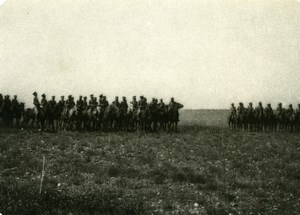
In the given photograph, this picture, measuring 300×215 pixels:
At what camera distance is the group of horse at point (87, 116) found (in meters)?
23.1

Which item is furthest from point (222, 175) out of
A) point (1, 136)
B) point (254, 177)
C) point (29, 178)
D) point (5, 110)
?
point (5, 110)

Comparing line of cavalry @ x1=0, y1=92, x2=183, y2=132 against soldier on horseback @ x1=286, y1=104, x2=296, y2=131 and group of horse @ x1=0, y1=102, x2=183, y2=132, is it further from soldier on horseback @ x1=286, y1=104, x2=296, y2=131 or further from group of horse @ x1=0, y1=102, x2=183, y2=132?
soldier on horseback @ x1=286, y1=104, x2=296, y2=131

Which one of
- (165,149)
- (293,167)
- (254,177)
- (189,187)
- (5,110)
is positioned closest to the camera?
(189,187)

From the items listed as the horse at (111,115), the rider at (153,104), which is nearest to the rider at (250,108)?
the rider at (153,104)

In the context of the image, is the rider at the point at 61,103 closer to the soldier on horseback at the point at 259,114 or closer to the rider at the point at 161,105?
the rider at the point at 161,105

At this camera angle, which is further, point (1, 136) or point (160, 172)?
point (1, 136)

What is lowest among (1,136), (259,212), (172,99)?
(259,212)

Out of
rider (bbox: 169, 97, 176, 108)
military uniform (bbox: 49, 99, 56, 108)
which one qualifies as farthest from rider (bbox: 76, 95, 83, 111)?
rider (bbox: 169, 97, 176, 108)

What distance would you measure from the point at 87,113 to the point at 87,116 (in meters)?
0.18

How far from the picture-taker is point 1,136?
17.9m

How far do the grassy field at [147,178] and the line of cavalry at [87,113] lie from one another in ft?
21.3

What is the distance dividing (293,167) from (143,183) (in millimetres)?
4614

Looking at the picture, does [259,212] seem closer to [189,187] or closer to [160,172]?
[189,187]

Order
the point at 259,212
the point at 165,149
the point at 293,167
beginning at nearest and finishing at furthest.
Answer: the point at 259,212 → the point at 293,167 → the point at 165,149
